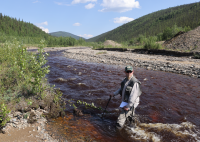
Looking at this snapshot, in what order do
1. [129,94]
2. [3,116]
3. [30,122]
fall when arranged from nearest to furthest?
[3,116]
[30,122]
[129,94]

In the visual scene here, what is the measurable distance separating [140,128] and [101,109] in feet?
5.63

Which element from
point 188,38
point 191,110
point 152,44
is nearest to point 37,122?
point 191,110

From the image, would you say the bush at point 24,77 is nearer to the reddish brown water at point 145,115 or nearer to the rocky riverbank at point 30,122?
the rocky riverbank at point 30,122

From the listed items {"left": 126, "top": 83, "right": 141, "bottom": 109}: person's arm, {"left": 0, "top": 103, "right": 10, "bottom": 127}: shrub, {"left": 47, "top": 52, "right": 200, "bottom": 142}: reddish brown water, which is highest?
{"left": 126, "top": 83, "right": 141, "bottom": 109}: person's arm

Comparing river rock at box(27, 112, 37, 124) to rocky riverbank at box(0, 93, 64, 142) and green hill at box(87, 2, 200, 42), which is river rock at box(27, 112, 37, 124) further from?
green hill at box(87, 2, 200, 42)

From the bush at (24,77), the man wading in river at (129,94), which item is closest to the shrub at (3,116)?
the bush at (24,77)

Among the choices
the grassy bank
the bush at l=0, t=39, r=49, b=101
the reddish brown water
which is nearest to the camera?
the reddish brown water

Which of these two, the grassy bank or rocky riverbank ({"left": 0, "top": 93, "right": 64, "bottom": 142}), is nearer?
rocky riverbank ({"left": 0, "top": 93, "right": 64, "bottom": 142})

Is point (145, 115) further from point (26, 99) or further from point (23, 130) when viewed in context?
point (26, 99)

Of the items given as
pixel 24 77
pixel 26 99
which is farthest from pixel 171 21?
pixel 26 99

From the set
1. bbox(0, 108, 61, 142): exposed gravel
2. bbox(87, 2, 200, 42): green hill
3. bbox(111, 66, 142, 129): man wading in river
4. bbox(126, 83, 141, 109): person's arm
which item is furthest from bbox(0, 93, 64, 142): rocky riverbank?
bbox(87, 2, 200, 42): green hill

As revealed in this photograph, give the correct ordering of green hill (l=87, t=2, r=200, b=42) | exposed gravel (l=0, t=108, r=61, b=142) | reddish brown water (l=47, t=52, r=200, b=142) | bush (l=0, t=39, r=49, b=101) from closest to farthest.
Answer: exposed gravel (l=0, t=108, r=61, b=142) → reddish brown water (l=47, t=52, r=200, b=142) → bush (l=0, t=39, r=49, b=101) → green hill (l=87, t=2, r=200, b=42)

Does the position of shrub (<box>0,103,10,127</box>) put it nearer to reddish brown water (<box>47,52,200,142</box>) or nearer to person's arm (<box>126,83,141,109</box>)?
reddish brown water (<box>47,52,200,142</box>)

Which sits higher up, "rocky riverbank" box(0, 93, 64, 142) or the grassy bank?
the grassy bank
